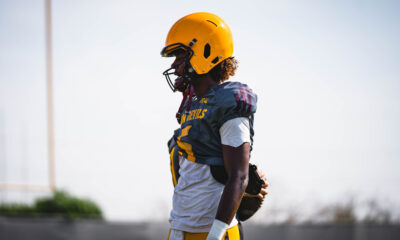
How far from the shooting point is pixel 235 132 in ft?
7.45

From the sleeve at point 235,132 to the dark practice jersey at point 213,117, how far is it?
0.09ft

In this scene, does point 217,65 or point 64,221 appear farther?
point 64,221

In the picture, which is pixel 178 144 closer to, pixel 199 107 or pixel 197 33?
pixel 199 107

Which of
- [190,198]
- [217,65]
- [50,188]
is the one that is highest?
[50,188]

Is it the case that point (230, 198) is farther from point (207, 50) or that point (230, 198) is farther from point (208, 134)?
point (207, 50)

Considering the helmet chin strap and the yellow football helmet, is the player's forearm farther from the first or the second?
the yellow football helmet

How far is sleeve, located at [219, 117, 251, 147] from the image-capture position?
7.43 ft

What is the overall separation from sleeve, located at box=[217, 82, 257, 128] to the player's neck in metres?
0.24

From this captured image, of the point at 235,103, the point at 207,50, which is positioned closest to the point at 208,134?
the point at 235,103

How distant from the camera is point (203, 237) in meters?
2.38

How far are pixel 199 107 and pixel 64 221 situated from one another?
8.47 meters

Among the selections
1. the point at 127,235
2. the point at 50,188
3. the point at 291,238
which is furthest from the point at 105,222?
the point at 50,188

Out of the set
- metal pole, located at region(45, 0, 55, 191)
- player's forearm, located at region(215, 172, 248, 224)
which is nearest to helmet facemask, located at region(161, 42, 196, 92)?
player's forearm, located at region(215, 172, 248, 224)

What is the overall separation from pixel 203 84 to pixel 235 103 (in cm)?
38
